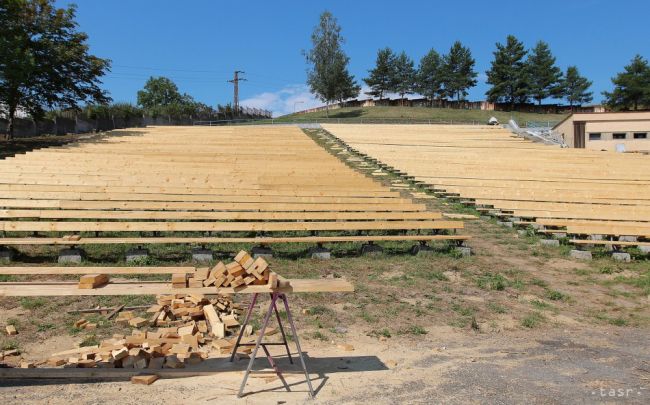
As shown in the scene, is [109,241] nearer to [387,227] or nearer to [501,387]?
[387,227]

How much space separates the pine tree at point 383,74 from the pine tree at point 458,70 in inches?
312

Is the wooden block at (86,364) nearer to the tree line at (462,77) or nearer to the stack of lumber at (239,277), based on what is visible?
the stack of lumber at (239,277)

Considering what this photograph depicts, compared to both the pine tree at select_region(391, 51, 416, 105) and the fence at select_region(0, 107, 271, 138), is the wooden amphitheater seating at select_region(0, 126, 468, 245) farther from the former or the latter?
the pine tree at select_region(391, 51, 416, 105)

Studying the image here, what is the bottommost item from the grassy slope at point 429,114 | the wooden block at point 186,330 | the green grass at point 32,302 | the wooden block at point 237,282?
the wooden block at point 186,330

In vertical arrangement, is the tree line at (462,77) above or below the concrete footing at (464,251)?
above

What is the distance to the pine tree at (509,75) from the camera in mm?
64375

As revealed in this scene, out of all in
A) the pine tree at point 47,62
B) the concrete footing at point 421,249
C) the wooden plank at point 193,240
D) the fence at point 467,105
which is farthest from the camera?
the fence at point 467,105

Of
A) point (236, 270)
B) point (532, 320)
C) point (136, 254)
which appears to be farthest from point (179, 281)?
point (532, 320)

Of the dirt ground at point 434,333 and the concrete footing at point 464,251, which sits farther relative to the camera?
the concrete footing at point 464,251

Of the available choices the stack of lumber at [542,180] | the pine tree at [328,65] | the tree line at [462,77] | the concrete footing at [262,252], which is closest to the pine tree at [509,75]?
the tree line at [462,77]

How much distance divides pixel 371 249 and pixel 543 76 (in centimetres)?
6595

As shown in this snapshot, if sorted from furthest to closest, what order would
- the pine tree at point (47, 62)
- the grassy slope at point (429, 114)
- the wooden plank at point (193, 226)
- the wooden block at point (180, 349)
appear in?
1. the grassy slope at point (429, 114)
2. the pine tree at point (47, 62)
3. the wooden plank at point (193, 226)
4. the wooden block at point (180, 349)

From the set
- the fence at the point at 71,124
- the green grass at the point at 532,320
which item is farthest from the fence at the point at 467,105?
the green grass at the point at 532,320

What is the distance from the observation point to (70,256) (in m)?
7.55
